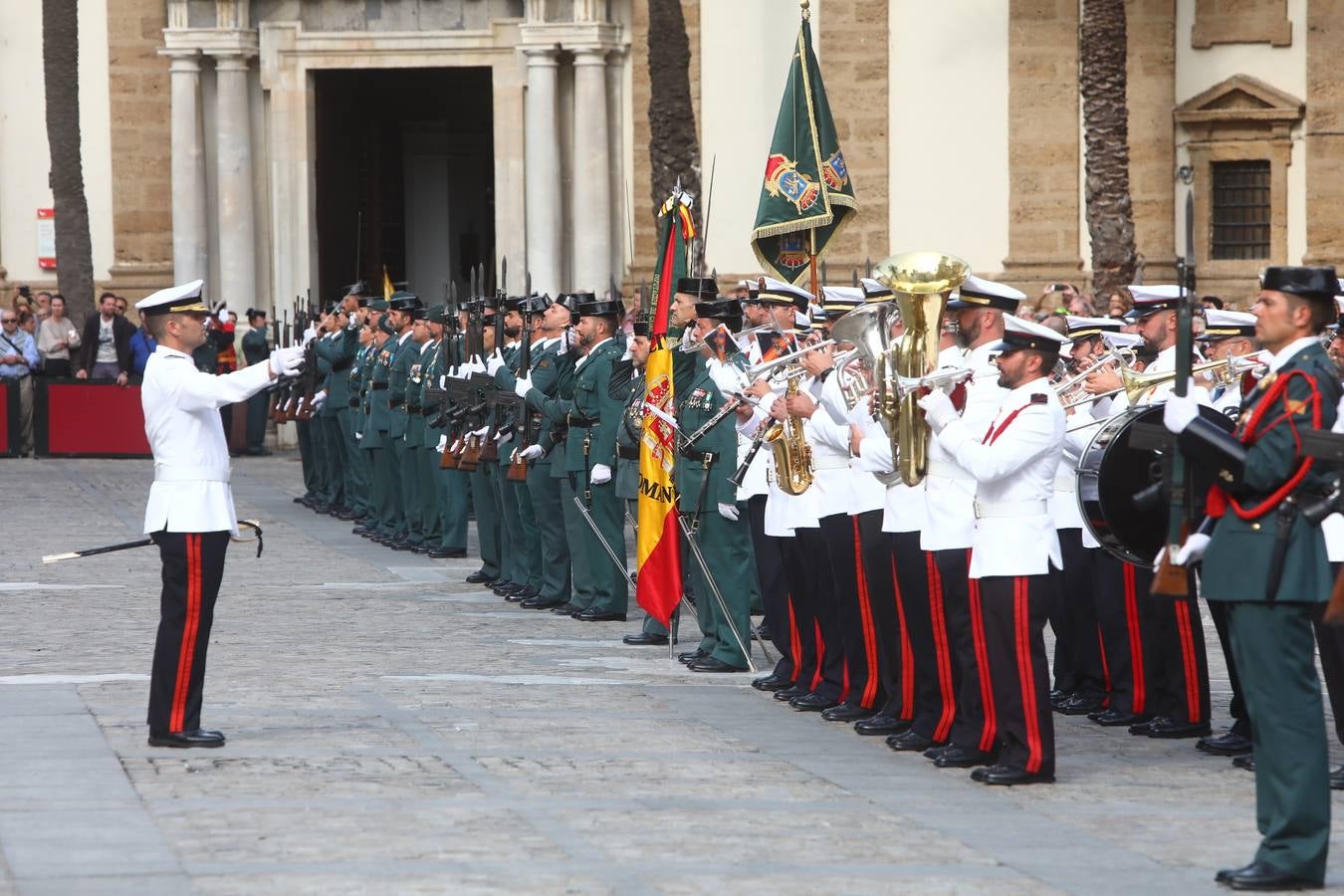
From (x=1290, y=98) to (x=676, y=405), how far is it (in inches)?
727

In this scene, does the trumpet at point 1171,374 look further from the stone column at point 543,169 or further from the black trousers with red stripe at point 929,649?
the stone column at point 543,169

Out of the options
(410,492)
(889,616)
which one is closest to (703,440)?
(889,616)

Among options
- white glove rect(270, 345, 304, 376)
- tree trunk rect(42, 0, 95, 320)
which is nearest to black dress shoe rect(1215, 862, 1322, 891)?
white glove rect(270, 345, 304, 376)

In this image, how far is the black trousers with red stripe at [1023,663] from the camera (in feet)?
30.1

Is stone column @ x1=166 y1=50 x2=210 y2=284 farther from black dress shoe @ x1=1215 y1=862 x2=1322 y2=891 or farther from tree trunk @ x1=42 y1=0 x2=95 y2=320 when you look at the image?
black dress shoe @ x1=1215 y1=862 x2=1322 y2=891

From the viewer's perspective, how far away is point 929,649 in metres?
10.1

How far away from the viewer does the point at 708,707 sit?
11.2 metres

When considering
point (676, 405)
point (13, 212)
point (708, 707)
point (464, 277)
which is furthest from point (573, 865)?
point (464, 277)

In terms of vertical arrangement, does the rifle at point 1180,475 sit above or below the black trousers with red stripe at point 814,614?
above

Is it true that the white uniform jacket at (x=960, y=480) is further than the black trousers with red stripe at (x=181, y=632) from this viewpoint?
No

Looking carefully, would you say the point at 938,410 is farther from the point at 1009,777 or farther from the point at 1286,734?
the point at 1286,734

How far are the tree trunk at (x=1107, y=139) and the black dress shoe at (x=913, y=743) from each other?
16666 mm

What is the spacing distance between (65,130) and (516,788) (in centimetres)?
2200

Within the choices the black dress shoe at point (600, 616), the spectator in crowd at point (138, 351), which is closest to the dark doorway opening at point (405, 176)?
the spectator in crowd at point (138, 351)
